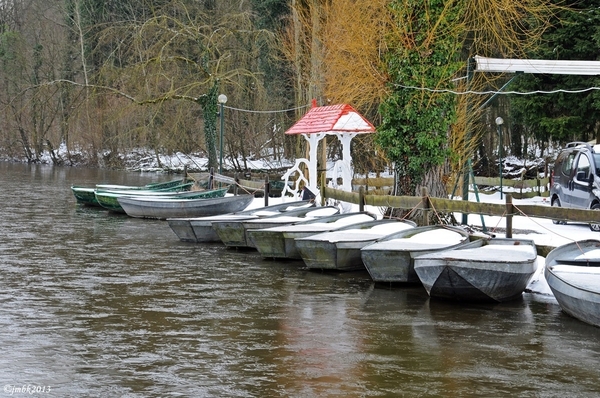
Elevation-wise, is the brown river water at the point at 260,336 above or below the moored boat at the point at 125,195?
below

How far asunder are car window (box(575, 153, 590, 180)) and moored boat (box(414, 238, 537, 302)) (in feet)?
24.1

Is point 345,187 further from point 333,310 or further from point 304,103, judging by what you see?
point 304,103

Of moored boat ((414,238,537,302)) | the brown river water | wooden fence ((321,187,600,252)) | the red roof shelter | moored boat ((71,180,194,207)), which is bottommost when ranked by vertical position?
the brown river water

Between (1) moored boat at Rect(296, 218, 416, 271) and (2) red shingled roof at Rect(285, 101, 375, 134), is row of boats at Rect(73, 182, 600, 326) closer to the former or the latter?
(1) moored boat at Rect(296, 218, 416, 271)

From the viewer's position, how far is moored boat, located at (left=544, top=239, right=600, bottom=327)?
11422 mm

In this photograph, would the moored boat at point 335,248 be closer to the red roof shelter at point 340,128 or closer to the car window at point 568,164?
the car window at point 568,164

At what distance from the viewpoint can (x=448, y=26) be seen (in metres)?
19.3

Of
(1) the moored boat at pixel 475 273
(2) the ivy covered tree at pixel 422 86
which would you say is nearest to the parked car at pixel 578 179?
(2) the ivy covered tree at pixel 422 86

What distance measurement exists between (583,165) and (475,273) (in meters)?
9.04

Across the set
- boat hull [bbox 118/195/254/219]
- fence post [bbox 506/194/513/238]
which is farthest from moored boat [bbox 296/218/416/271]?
boat hull [bbox 118/195/254/219]

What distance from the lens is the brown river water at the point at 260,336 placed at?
9.01m

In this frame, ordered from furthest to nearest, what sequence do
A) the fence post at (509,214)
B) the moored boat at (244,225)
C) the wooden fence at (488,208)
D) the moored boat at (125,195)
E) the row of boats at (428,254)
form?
the moored boat at (125,195), the moored boat at (244,225), the fence post at (509,214), the wooden fence at (488,208), the row of boats at (428,254)

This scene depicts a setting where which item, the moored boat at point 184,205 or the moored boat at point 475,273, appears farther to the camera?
the moored boat at point 184,205

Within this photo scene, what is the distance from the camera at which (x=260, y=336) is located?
11.1 m
